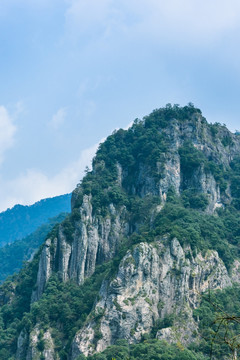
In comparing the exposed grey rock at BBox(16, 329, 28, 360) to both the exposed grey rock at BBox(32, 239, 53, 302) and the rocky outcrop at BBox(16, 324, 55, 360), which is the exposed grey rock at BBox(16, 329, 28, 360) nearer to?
the rocky outcrop at BBox(16, 324, 55, 360)

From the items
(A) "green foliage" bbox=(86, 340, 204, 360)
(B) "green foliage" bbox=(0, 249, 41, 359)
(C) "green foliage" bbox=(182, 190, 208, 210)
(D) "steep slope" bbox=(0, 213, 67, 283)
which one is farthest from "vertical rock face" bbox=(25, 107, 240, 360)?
(D) "steep slope" bbox=(0, 213, 67, 283)

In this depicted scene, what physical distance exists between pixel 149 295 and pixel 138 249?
17.1 feet

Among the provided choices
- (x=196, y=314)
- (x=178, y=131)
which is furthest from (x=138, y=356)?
(x=178, y=131)

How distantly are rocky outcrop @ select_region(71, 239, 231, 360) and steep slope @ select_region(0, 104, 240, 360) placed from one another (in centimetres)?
11

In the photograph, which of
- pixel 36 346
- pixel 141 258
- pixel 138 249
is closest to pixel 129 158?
pixel 138 249

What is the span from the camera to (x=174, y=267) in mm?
58969

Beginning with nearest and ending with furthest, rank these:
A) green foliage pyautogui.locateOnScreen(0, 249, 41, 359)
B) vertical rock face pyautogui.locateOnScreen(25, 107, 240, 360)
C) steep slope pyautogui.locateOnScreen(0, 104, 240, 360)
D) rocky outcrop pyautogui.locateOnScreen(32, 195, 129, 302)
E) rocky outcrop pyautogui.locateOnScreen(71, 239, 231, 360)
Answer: rocky outcrop pyautogui.locateOnScreen(71, 239, 231, 360) < vertical rock face pyautogui.locateOnScreen(25, 107, 240, 360) < steep slope pyautogui.locateOnScreen(0, 104, 240, 360) < green foliage pyautogui.locateOnScreen(0, 249, 41, 359) < rocky outcrop pyautogui.locateOnScreen(32, 195, 129, 302)

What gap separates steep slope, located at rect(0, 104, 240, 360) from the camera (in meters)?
55.2

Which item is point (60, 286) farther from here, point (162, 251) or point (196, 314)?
point (196, 314)

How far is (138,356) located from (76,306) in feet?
50.3

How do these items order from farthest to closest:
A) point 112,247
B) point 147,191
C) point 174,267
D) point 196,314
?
point 147,191 < point 112,247 < point 174,267 < point 196,314

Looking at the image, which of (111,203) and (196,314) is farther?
(111,203)

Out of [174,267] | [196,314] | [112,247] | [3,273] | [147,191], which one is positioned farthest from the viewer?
[3,273]

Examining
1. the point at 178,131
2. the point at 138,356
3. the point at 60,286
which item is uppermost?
the point at 178,131
